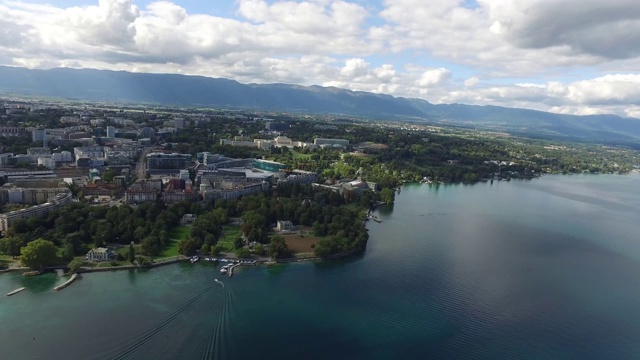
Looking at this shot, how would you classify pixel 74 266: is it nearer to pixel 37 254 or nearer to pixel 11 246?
pixel 37 254

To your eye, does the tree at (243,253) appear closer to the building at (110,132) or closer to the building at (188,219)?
the building at (188,219)

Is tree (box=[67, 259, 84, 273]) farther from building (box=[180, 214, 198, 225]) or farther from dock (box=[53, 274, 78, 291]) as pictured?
building (box=[180, 214, 198, 225])

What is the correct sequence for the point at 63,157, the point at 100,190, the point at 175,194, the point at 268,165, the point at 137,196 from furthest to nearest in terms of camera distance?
the point at 268,165, the point at 63,157, the point at 100,190, the point at 175,194, the point at 137,196

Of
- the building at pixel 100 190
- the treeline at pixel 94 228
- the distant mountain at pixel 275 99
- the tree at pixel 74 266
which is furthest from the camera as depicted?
the distant mountain at pixel 275 99

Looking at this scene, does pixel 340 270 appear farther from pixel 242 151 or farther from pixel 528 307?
pixel 242 151

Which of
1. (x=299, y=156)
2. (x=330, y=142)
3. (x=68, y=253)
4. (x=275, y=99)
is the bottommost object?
(x=68, y=253)

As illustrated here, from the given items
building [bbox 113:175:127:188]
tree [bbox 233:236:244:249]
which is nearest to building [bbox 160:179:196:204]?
building [bbox 113:175:127:188]

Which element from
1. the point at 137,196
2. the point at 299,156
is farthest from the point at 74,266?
the point at 299,156

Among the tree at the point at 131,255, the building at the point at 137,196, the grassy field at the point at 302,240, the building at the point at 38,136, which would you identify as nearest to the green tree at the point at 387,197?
the grassy field at the point at 302,240
